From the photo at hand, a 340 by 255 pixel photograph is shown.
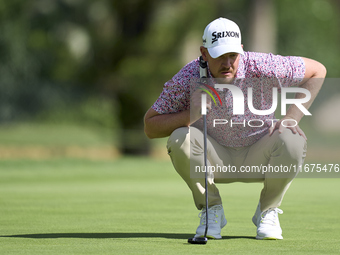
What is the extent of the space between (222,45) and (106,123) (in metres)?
24.1

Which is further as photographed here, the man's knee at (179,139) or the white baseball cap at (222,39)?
the man's knee at (179,139)

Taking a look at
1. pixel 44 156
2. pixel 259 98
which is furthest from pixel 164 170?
pixel 259 98

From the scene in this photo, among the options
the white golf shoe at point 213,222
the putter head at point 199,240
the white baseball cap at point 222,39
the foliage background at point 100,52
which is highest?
the foliage background at point 100,52

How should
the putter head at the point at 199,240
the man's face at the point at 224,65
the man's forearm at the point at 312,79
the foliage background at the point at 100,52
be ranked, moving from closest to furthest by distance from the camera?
the putter head at the point at 199,240, the man's face at the point at 224,65, the man's forearm at the point at 312,79, the foliage background at the point at 100,52

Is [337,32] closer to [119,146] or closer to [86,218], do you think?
[119,146]

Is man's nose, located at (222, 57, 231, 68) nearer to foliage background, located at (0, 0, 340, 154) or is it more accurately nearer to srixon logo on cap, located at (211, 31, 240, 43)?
srixon logo on cap, located at (211, 31, 240, 43)

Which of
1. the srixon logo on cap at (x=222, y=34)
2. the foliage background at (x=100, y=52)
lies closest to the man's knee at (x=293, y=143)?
the srixon logo on cap at (x=222, y=34)

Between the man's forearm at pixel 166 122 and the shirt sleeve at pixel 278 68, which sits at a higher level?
the shirt sleeve at pixel 278 68

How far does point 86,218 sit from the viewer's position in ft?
18.3

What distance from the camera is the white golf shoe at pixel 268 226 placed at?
4.32m

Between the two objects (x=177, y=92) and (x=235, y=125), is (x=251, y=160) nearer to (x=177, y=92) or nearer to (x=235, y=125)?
(x=235, y=125)

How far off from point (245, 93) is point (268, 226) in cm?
83

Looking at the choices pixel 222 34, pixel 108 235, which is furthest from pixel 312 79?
pixel 108 235

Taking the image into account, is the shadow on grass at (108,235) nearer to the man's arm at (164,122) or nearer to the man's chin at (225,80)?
the man's arm at (164,122)
